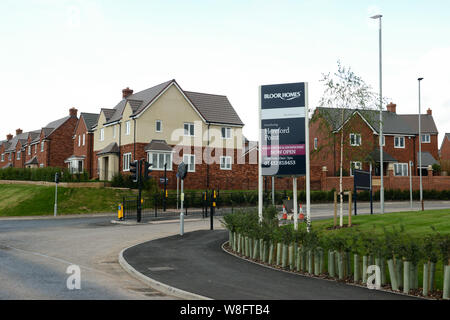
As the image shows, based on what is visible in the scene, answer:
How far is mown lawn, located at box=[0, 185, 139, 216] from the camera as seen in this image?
3406 cm

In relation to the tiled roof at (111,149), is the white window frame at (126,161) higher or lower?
lower

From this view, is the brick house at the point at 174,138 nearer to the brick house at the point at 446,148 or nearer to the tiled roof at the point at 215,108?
the tiled roof at the point at 215,108

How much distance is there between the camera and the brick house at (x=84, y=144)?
182 feet

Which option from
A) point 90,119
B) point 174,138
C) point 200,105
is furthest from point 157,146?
point 90,119

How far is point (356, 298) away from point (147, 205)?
29.6 meters

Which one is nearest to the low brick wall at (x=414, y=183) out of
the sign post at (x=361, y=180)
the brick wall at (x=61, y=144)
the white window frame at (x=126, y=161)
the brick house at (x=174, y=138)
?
the brick house at (x=174, y=138)

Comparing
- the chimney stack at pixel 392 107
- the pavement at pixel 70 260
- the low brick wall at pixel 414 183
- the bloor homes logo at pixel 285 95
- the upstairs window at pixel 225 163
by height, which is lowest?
the pavement at pixel 70 260

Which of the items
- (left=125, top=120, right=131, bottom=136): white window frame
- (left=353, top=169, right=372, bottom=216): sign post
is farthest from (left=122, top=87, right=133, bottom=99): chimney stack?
(left=353, top=169, right=372, bottom=216): sign post

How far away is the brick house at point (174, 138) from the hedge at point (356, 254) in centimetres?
3098

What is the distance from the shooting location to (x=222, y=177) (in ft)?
158

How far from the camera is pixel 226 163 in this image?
49.1m

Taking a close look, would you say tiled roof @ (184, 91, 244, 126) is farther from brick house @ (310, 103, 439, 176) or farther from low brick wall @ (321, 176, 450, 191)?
low brick wall @ (321, 176, 450, 191)

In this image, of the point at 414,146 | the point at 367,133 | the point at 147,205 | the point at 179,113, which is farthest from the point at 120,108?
the point at 414,146
